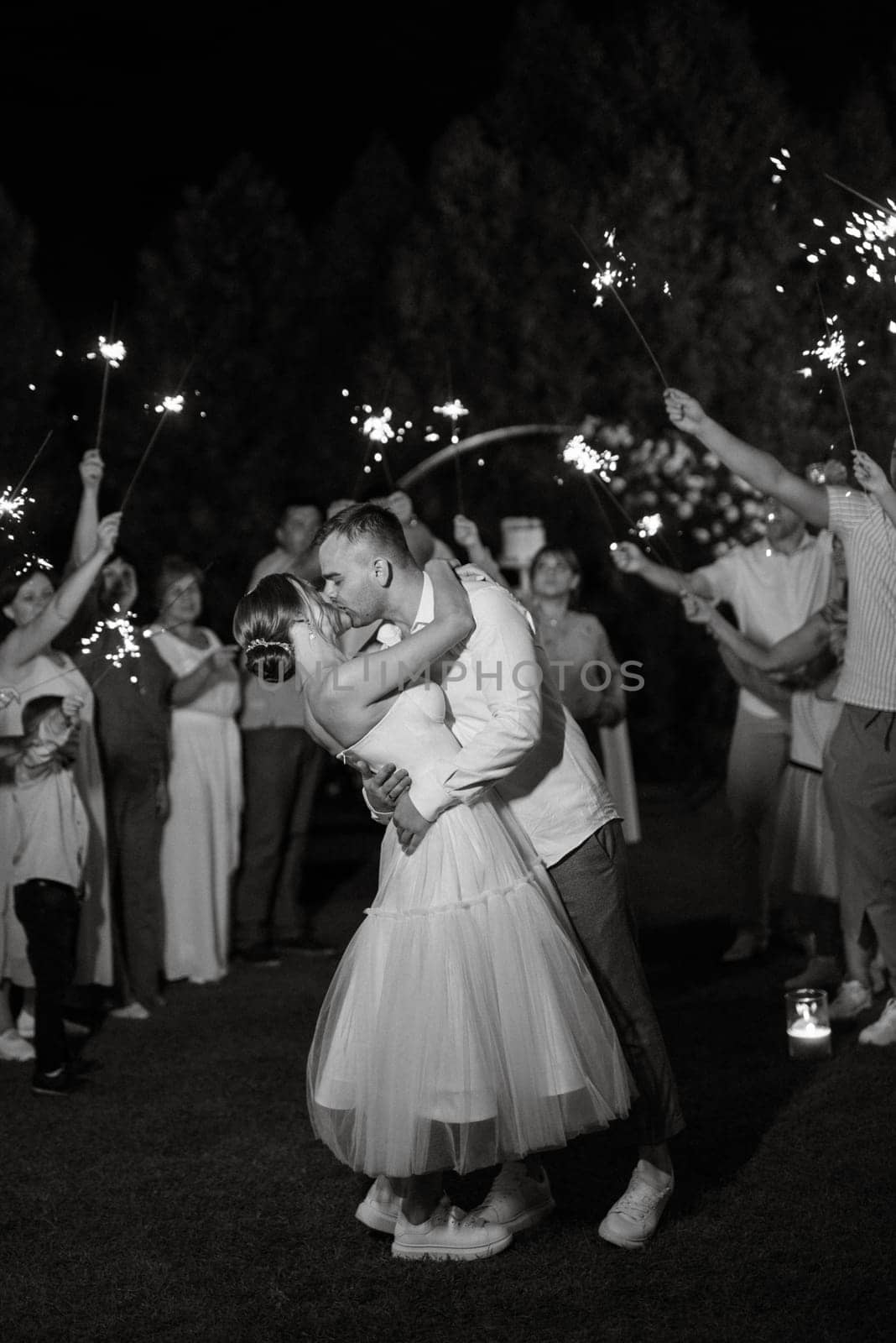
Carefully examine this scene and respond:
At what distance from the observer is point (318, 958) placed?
8250 mm

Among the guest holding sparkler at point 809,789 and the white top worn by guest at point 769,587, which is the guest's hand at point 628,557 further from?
the white top worn by guest at point 769,587

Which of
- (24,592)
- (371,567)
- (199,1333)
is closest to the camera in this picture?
(199,1333)

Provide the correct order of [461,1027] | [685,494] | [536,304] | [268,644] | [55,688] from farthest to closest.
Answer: [536,304] < [685,494] < [55,688] < [268,644] < [461,1027]

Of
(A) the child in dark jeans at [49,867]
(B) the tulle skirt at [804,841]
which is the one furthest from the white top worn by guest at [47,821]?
(B) the tulle skirt at [804,841]

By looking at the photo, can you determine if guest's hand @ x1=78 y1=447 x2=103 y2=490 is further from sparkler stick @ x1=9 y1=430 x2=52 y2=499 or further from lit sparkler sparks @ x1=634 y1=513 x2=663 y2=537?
lit sparkler sparks @ x1=634 y1=513 x2=663 y2=537

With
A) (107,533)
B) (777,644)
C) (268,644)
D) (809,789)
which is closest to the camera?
(268,644)

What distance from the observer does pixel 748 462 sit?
202 inches

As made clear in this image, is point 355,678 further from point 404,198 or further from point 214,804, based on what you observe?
point 404,198

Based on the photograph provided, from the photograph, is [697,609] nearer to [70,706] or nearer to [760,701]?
[760,701]

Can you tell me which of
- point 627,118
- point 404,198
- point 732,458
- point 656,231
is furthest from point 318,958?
point 404,198

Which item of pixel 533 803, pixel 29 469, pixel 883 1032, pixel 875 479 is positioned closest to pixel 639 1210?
pixel 533 803

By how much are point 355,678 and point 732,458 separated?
6.07 ft

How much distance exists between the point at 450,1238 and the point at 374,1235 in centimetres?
31

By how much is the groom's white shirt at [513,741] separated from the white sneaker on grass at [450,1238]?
3.36 ft
